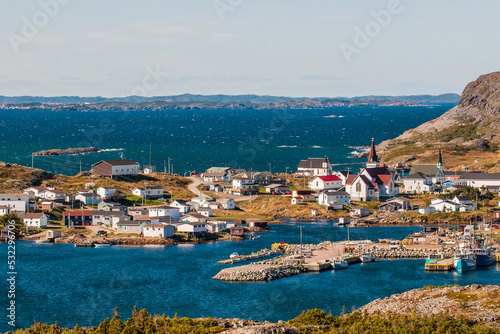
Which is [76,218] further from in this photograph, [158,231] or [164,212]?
[158,231]

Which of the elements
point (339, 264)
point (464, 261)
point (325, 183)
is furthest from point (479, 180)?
point (339, 264)

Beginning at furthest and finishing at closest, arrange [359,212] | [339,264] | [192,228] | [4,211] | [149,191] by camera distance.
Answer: [149,191], [359,212], [4,211], [192,228], [339,264]

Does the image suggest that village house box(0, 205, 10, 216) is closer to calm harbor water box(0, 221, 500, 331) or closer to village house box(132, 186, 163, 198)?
calm harbor water box(0, 221, 500, 331)

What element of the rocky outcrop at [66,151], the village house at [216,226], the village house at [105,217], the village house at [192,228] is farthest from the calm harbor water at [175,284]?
the rocky outcrop at [66,151]

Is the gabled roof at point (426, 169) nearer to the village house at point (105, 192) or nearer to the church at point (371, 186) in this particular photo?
the church at point (371, 186)

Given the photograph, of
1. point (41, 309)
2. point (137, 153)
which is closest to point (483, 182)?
point (41, 309)
